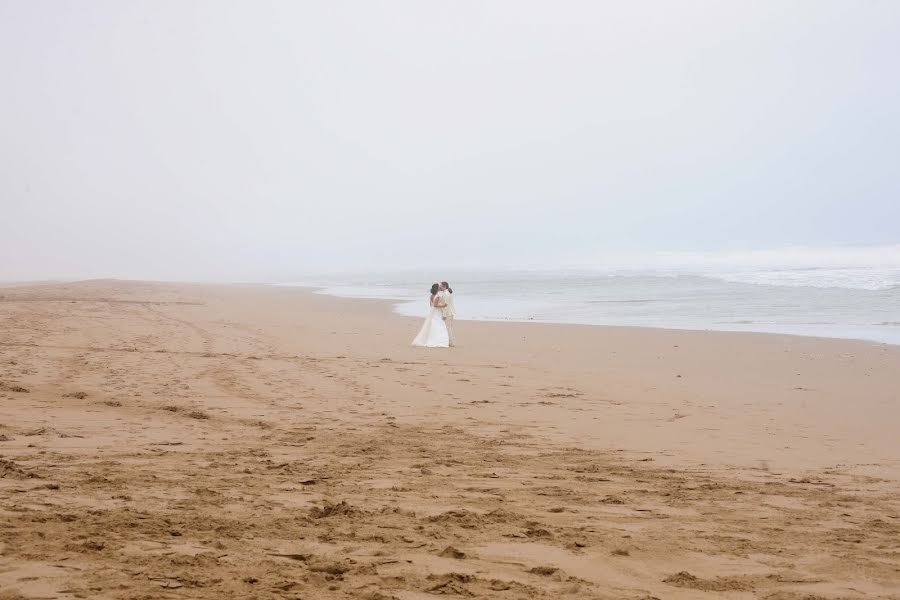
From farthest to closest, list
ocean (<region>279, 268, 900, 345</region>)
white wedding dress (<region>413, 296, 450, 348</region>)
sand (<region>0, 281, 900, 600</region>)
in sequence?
ocean (<region>279, 268, 900, 345</region>) → white wedding dress (<region>413, 296, 450, 348</region>) → sand (<region>0, 281, 900, 600</region>)

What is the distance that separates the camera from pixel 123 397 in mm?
8352

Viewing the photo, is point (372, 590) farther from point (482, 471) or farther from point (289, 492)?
point (482, 471)

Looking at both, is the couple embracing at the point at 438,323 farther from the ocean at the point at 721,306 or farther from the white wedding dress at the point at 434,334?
the ocean at the point at 721,306

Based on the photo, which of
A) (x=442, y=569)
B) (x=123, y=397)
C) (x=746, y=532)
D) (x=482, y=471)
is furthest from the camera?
(x=123, y=397)

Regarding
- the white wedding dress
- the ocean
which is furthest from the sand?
the ocean

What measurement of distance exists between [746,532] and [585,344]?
1094 centimetres

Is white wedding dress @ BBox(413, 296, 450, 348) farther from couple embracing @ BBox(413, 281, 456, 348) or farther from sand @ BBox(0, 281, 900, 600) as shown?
sand @ BBox(0, 281, 900, 600)

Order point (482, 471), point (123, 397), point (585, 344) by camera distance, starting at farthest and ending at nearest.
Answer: point (585, 344) → point (123, 397) → point (482, 471)

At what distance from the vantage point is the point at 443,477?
5508 mm

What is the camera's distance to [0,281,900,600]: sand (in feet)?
11.7

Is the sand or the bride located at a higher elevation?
the bride

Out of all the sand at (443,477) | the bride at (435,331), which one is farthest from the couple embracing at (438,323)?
the sand at (443,477)

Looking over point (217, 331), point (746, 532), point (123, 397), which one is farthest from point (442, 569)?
point (217, 331)

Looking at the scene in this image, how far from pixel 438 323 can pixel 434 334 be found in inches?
10.8
